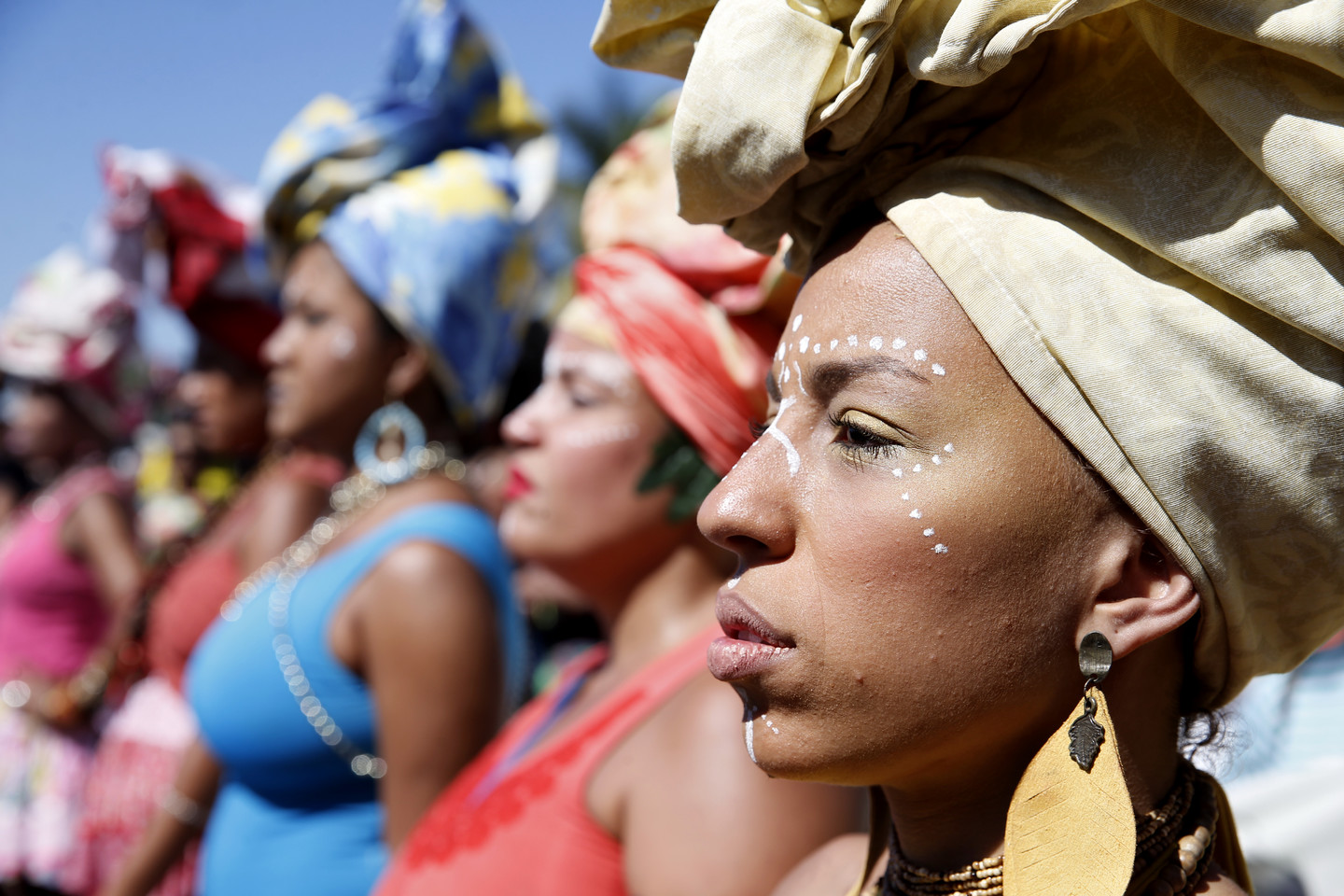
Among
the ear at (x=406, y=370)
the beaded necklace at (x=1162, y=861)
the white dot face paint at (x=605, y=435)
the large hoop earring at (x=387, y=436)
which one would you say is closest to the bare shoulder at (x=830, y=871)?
the beaded necklace at (x=1162, y=861)

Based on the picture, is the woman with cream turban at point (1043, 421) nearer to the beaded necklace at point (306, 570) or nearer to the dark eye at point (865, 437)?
the dark eye at point (865, 437)

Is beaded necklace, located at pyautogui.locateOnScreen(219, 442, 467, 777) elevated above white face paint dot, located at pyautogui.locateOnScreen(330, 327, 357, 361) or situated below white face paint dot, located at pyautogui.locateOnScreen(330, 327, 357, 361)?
below

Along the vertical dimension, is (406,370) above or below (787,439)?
below

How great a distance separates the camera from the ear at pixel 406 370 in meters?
3.83

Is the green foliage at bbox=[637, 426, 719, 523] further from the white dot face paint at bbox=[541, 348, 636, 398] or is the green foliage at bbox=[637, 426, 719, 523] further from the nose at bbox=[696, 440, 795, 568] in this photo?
the nose at bbox=[696, 440, 795, 568]

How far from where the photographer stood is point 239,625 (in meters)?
3.35

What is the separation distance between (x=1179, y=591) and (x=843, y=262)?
572 mm

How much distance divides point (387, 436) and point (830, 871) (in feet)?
8.04

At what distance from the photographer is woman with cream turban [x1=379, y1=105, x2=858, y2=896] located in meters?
1.98

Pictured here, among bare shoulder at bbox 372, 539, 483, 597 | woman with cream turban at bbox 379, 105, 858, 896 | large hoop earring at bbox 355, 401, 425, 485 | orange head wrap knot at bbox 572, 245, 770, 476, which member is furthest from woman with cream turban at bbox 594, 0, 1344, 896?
large hoop earring at bbox 355, 401, 425, 485

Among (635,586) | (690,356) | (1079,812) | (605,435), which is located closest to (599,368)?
(605,435)

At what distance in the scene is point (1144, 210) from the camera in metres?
1.36

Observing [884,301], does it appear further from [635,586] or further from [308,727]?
[308,727]

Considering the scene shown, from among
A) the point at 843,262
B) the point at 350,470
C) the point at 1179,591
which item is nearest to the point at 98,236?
the point at 350,470
